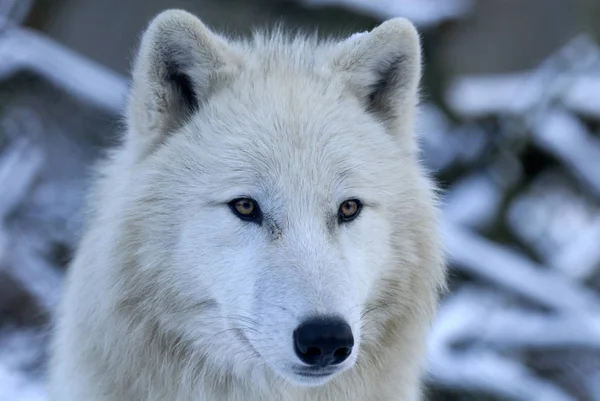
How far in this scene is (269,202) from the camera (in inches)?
116

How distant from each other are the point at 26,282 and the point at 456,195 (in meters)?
3.90

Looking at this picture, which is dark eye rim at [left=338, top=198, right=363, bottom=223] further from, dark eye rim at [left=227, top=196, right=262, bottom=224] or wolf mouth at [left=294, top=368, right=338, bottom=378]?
wolf mouth at [left=294, top=368, right=338, bottom=378]

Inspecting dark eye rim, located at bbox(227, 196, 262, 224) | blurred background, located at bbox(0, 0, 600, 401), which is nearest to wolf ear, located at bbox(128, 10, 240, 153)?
dark eye rim, located at bbox(227, 196, 262, 224)

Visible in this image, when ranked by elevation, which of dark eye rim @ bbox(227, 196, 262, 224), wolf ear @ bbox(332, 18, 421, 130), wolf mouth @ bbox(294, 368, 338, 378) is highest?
wolf ear @ bbox(332, 18, 421, 130)

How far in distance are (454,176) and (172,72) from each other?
202 inches

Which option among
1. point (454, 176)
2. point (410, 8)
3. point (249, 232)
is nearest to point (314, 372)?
point (249, 232)

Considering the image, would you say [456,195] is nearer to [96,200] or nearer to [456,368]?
[456,368]

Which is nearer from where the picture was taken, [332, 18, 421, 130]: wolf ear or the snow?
[332, 18, 421, 130]: wolf ear

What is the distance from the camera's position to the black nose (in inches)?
102

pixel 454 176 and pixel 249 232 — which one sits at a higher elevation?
pixel 454 176

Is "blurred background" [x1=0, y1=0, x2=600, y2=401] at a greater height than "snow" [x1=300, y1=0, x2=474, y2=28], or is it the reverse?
"snow" [x1=300, y1=0, x2=474, y2=28]

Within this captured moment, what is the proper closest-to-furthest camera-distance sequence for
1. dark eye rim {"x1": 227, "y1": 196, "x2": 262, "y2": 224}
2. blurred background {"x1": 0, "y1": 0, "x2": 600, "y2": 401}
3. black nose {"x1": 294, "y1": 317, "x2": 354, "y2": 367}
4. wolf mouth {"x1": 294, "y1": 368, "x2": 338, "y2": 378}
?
black nose {"x1": 294, "y1": 317, "x2": 354, "y2": 367} → wolf mouth {"x1": 294, "y1": 368, "x2": 338, "y2": 378} → dark eye rim {"x1": 227, "y1": 196, "x2": 262, "y2": 224} → blurred background {"x1": 0, "y1": 0, "x2": 600, "y2": 401}

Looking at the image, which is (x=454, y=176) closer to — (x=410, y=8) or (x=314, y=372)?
(x=410, y=8)

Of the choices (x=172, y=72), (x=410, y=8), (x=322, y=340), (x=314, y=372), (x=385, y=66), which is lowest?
(x=314, y=372)
